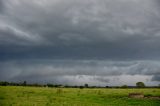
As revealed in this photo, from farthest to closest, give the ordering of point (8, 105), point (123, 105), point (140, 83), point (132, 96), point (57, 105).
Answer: point (140, 83) < point (132, 96) < point (123, 105) < point (57, 105) < point (8, 105)

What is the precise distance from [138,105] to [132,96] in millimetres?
14527

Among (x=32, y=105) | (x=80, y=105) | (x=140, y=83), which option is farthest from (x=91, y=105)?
(x=140, y=83)

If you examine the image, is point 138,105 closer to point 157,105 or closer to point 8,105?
→ point 157,105

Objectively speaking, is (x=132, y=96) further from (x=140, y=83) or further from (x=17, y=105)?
(x=140, y=83)

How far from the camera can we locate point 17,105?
3092 centimetres

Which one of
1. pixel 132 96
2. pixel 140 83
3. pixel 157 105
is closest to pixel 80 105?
pixel 157 105

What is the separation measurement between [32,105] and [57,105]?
290 centimetres

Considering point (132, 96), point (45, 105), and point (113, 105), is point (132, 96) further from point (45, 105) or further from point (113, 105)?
A: point (45, 105)

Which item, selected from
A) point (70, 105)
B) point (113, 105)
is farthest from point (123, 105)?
point (70, 105)

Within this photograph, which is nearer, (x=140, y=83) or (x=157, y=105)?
(x=157, y=105)

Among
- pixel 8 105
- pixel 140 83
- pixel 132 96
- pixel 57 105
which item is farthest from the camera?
pixel 140 83


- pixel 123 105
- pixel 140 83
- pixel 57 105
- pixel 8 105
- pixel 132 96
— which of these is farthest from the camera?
pixel 140 83

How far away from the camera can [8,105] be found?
101 feet

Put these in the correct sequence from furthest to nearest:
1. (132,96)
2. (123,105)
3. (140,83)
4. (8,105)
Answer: (140,83) < (132,96) < (123,105) < (8,105)
